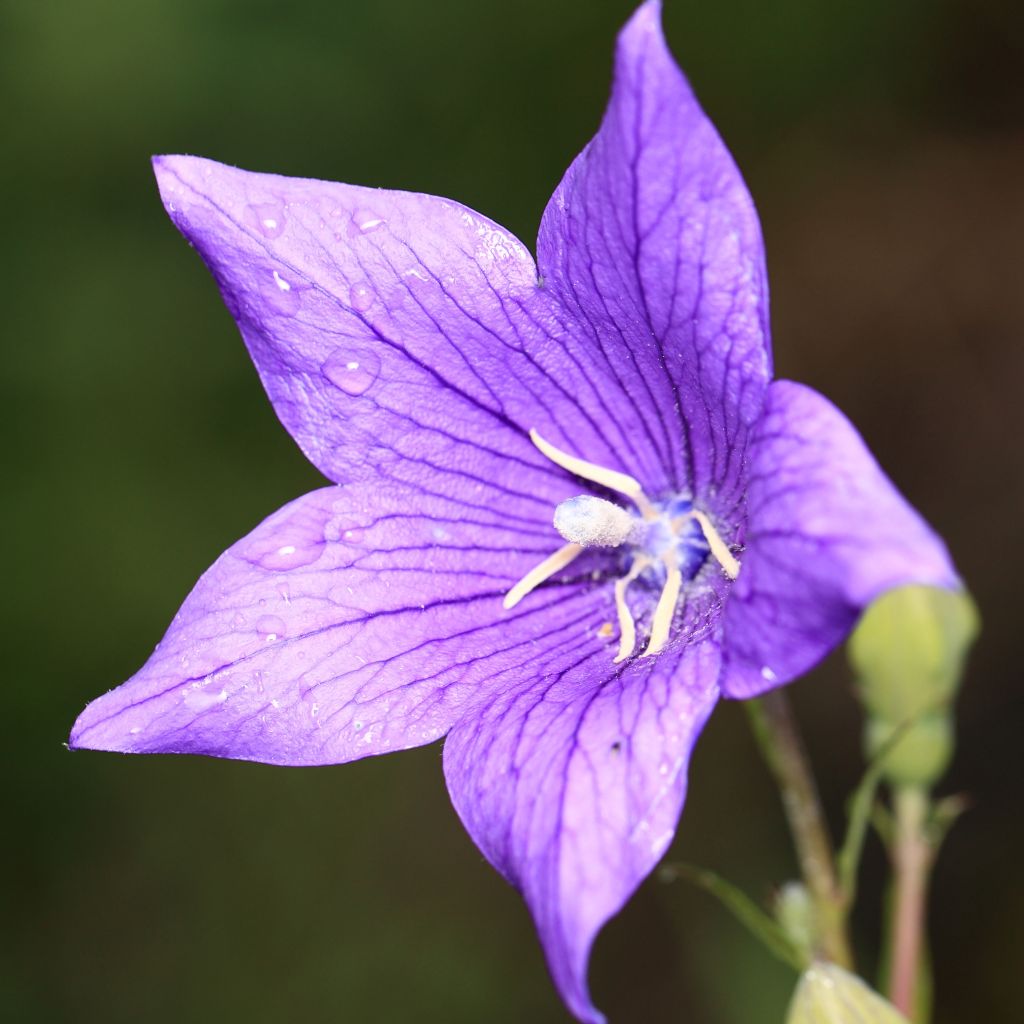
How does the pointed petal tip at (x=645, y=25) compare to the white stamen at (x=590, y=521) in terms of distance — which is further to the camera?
the white stamen at (x=590, y=521)

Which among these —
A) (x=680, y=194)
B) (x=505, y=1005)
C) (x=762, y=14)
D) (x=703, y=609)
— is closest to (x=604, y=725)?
(x=703, y=609)

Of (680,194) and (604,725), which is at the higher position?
(680,194)

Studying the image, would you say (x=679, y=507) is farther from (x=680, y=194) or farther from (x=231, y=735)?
(x=231, y=735)

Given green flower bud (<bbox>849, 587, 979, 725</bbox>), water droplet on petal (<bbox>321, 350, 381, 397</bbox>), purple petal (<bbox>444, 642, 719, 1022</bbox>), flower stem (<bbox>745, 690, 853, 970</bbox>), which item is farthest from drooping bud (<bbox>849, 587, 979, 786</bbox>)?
water droplet on petal (<bbox>321, 350, 381, 397</bbox>)

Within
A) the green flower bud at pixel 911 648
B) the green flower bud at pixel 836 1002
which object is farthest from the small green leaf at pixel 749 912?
the green flower bud at pixel 911 648

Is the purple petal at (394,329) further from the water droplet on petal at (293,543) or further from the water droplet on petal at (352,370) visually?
the water droplet on petal at (293,543)

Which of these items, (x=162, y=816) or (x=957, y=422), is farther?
(x=957, y=422)

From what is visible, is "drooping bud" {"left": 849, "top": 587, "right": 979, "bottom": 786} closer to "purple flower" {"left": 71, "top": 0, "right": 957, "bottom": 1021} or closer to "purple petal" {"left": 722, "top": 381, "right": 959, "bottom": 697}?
"purple flower" {"left": 71, "top": 0, "right": 957, "bottom": 1021}
